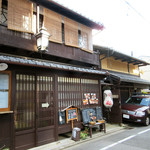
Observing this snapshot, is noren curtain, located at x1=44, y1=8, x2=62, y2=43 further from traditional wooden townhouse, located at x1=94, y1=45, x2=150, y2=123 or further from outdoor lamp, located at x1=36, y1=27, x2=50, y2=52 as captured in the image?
traditional wooden townhouse, located at x1=94, y1=45, x2=150, y2=123

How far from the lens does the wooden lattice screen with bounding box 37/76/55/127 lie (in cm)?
625

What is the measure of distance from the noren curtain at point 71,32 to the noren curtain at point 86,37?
632mm

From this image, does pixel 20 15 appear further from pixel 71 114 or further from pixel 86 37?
pixel 71 114

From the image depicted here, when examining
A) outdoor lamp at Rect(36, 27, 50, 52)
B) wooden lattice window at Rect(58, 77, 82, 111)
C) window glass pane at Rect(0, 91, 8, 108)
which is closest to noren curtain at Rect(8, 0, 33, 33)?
outdoor lamp at Rect(36, 27, 50, 52)

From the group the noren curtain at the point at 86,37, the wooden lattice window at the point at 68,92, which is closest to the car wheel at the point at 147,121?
the wooden lattice window at the point at 68,92

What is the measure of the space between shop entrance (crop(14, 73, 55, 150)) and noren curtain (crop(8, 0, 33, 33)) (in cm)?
245

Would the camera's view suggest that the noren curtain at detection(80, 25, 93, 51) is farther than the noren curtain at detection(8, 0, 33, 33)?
Yes

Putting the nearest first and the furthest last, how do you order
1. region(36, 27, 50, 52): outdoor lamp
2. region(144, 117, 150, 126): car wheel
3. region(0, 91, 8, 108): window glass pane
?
region(0, 91, 8, 108): window glass pane < region(36, 27, 50, 52): outdoor lamp < region(144, 117, 150, 126): car wheel

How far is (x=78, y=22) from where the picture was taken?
31.3 feet

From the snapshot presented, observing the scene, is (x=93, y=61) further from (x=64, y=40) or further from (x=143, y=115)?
(x=143, y=115)

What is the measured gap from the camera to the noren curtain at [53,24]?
305 inches

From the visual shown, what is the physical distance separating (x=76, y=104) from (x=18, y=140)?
3466 millimetres

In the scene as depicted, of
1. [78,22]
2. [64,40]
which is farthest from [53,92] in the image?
[78,22]

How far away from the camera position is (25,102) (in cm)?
584
